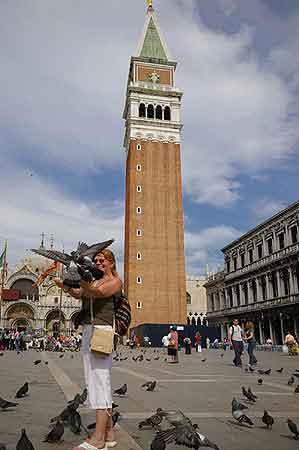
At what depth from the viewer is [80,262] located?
365 centimetres

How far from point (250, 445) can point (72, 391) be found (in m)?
4.43

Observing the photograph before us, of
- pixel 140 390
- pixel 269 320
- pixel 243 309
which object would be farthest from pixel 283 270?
pixel 140 390

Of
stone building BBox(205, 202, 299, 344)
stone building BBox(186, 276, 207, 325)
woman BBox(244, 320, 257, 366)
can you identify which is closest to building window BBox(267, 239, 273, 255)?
stone building BBox(205, 202, 299, 344)

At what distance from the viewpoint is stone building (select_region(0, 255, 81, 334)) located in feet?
214

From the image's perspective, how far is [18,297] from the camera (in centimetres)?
6544

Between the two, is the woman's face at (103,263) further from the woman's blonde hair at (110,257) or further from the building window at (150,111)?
the building window at (150,111)

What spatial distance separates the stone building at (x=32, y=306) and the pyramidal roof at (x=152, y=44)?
131 ft

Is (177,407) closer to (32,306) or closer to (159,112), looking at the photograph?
(159,112)

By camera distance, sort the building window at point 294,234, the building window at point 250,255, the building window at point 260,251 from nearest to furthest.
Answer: the building window at point 294,234 → the building window at point 260,251 → the building window at point 250,255

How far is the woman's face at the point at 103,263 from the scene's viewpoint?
159 inches

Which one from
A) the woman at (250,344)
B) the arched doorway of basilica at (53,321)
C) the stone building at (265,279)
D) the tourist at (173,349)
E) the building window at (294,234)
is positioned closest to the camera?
the woman at (250,344)

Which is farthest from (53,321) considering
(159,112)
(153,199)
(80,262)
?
(80,262)

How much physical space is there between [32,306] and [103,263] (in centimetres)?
6575

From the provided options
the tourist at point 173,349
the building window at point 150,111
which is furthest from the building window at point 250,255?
the tourist at point 173,349
